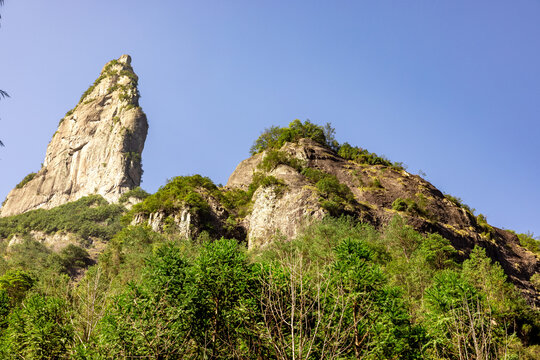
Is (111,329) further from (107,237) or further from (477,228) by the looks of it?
(107,237)

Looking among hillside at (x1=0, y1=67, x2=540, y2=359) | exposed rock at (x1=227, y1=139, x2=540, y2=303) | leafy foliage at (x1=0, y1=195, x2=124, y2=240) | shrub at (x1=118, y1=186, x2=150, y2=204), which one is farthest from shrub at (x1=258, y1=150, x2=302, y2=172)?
shrub at (x1=118, y1=186, x2=150, y2=204)

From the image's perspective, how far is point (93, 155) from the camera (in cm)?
13238

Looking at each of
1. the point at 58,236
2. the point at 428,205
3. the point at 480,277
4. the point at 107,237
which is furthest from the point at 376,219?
the point at 58,236

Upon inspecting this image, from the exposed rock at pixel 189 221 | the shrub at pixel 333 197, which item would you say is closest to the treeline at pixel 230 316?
the shrub at pixel 333 197

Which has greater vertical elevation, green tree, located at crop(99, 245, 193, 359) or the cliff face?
the cliff face

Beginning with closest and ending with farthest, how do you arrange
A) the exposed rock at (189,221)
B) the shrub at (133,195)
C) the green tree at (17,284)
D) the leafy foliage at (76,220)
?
the green tree at (17,284), the exposed rock at (189,221), the leafy foliage at (76,220), the shrub at (133,195)

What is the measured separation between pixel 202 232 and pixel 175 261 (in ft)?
119

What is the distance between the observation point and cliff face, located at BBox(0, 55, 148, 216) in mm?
126812

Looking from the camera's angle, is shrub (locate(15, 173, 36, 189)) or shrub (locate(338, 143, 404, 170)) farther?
shrub (locate(15, 173, 36, 189))

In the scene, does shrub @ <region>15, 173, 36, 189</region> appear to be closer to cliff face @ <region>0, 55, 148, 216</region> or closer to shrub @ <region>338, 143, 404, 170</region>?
cliff face @ <region>0, 55, 148, 216</region>

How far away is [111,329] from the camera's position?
15.3 meters

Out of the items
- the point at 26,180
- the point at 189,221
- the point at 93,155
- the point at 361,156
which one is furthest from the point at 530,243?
the point at 26,180

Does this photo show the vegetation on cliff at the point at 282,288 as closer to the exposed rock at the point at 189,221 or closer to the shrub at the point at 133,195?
the exposed rock at the point at 189,221

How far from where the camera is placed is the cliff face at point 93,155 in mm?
126812
